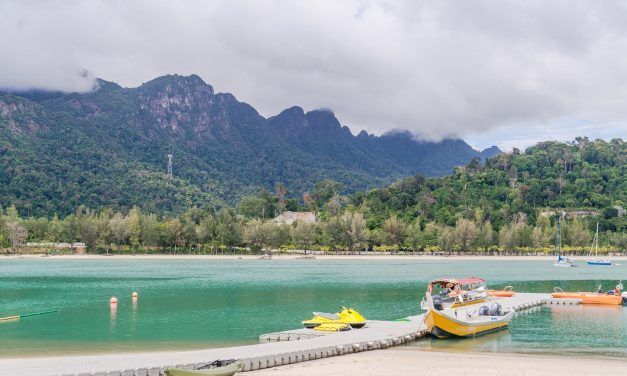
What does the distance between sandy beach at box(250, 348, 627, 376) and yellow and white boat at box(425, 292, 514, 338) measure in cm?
403

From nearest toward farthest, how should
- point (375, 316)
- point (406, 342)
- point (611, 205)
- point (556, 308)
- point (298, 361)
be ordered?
point (298, 361)
point (406, 342)
point (375, 316)
point (556, 308)
point (611, 205)

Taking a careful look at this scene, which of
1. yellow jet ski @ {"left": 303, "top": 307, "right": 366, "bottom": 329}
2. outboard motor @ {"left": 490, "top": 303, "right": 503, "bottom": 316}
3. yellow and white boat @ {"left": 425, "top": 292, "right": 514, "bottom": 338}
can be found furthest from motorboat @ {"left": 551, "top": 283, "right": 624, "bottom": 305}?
yellow jet ski @ {"left": 303, "top": 307, "right": 366, "bottom": 329}

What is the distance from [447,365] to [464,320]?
10.5m

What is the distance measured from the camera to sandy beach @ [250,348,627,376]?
26.2 m

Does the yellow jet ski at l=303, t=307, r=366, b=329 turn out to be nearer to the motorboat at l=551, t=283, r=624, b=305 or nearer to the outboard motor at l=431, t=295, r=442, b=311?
the outboard motor at l=431, t=295, r=442, b=311

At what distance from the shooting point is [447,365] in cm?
2784

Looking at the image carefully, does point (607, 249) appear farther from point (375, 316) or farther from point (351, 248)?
point (375, 316)

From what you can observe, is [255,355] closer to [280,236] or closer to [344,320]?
[344,320]

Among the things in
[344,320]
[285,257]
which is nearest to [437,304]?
[344,320]

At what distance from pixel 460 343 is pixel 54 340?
883 inches

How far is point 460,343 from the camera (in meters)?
35.5

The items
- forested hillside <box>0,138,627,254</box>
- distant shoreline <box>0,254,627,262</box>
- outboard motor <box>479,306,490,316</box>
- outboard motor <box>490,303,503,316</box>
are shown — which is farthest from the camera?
forested hillside <box>0,138,627,254</box>

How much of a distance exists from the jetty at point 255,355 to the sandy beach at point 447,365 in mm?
582

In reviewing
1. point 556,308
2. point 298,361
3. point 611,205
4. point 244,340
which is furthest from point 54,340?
point 611,205
